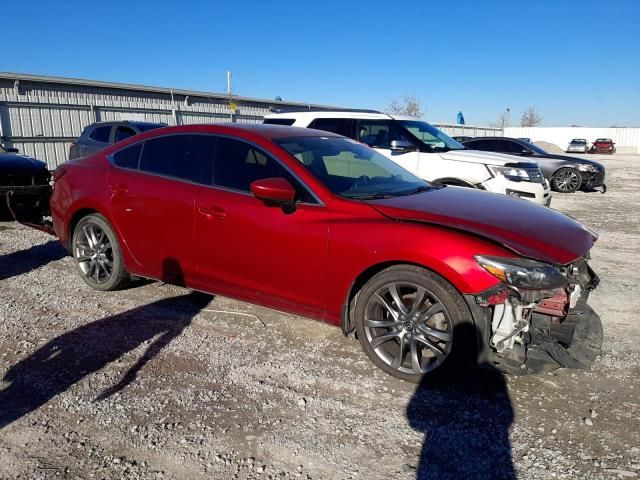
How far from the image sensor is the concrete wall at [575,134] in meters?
59.5

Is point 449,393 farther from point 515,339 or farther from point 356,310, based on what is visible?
point 356,310

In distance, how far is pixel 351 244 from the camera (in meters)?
3.56

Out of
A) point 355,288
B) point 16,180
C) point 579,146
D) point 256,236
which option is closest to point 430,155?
point 256,236

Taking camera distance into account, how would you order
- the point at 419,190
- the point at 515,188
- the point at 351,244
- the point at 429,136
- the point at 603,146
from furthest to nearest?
the point at 603,146
the point at 429,136
the point at 515,188
the point at 419,190
the point at 351,244

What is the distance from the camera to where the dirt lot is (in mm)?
2629

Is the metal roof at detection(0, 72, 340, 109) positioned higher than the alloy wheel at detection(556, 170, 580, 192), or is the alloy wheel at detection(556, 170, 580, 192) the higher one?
the metal roof at detection(0, 72, 340, 109)

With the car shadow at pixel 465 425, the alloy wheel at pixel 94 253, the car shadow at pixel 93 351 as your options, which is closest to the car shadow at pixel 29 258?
the alloy wheel at pixel 94 253

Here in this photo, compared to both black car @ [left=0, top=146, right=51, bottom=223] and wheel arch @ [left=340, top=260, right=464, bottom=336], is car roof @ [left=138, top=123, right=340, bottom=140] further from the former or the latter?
black car @ [left=0, top=146, right=51, bottom=223]

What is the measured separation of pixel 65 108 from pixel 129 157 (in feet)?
46.5

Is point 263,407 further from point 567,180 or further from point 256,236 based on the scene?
point 567,180

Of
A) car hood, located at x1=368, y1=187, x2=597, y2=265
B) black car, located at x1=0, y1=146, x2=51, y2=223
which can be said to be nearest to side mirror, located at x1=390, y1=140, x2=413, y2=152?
car hood, located at x1=368, y1=187, x2=597, y2=265

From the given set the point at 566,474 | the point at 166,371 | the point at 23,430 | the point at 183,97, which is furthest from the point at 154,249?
the point at 183,97

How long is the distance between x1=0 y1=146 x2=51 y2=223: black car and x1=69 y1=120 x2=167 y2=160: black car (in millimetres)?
3752

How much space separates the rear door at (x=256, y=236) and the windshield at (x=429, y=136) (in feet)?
16.5
